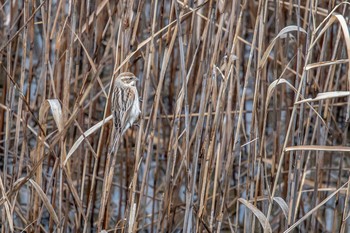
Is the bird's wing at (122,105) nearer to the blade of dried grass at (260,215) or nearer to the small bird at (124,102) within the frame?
the small bird at (124,102)

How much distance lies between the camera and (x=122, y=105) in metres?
3.42

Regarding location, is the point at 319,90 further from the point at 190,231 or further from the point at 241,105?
the point at 190,231

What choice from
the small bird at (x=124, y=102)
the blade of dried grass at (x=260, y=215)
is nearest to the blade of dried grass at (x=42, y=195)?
the small bird at (x=124, y=102)

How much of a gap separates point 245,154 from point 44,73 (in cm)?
248

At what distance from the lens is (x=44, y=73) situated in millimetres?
3324

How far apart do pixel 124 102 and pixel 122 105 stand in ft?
0.13

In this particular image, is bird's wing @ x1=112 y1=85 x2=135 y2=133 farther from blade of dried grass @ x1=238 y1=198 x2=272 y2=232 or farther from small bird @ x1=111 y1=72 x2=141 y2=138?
blade of dried grass @ x1=238 y1=198 x2=272 y2=232

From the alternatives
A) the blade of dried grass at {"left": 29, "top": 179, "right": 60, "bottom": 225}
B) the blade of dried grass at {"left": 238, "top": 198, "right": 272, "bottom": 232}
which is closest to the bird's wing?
the blade of dried grass at {"left": 29, "top": 179, "right": 60, "bottom": 225}

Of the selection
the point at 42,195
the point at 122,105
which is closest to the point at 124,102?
the point at 122,105

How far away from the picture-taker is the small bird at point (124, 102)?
127 inches

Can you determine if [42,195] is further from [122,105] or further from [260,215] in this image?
[260,215]

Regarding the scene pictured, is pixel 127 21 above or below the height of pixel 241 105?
above

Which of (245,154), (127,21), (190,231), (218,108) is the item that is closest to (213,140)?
(218,108)

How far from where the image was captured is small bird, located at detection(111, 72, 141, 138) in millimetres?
3238
